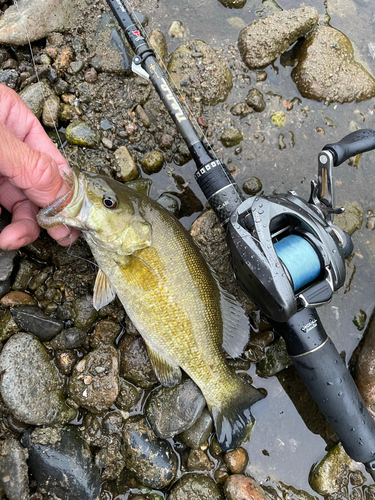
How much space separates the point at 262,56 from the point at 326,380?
3.39 metres

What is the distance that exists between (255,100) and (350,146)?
59.3 inches

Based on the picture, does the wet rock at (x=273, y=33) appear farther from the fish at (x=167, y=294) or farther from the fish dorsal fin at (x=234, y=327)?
the fish dorsal fin at (x=234, y=327)

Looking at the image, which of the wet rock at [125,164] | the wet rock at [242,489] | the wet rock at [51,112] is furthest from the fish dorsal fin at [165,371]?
the wet rock at [51,112]

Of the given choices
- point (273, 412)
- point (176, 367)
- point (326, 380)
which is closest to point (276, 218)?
point (326, 380)

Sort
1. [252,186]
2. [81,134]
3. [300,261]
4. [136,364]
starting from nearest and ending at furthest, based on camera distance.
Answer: [300,261] < [136,364] < [81,134] < [252,186]

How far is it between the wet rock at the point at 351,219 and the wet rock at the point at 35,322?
10.2 ft

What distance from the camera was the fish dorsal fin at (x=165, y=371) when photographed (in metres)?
3.29

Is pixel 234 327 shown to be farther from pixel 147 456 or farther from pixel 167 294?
pixel 147 456

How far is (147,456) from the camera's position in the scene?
10.7ft

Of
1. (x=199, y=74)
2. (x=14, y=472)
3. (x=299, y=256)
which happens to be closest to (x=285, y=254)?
(x=299, y=256)

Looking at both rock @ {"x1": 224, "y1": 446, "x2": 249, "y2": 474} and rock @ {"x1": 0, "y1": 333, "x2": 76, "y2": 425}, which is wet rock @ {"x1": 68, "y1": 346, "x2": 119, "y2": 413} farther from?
rock @ {"x1": 224, "y1": 446, "x2": 249, "y2": 474}

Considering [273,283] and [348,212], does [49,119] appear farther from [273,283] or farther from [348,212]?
[348,212]


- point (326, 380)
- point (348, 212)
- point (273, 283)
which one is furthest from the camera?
point (348, 212)

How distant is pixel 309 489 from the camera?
3424 mm
